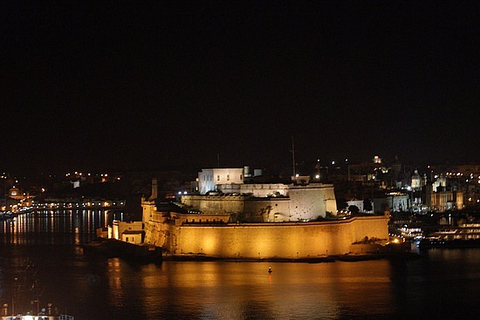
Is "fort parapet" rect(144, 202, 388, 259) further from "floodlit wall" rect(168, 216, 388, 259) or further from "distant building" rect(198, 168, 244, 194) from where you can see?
"distant building" rect(198, 168, 244, 194)

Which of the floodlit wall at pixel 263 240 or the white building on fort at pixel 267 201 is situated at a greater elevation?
the white building on fort at pixel 267 201

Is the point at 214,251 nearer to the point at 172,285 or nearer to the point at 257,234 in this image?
the point at 257,234

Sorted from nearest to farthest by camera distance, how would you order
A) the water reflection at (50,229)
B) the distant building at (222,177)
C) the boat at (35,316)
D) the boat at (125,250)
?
1. the boat at (35,316)
2. the boat at (125,250)
3. the distant building at (222,177)
4. the water reflection at (50,229)

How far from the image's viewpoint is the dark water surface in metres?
17.4

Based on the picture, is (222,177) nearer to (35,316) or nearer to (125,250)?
(125,250)

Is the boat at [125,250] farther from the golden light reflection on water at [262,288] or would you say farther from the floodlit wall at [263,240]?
the golden light reflection on water at [262,288]

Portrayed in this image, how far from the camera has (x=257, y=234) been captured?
2388 cm

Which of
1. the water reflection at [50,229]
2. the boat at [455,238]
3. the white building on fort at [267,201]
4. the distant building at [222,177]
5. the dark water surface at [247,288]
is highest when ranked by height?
the distant building at [222,177]

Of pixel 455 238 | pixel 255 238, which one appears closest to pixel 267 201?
pixel 255 238

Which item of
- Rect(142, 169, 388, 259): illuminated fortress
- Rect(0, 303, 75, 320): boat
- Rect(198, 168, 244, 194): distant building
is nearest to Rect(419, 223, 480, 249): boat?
Rect(142, 169, 388, 259): illuminated fortress

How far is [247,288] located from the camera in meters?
19.5

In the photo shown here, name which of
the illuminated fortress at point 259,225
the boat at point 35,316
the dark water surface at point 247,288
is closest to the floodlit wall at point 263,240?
the illuminated fortress at point 259,225

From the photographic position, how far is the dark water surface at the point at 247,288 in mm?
17375

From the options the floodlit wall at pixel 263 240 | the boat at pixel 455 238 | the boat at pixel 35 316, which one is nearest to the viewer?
the boat at pixel 35 316
